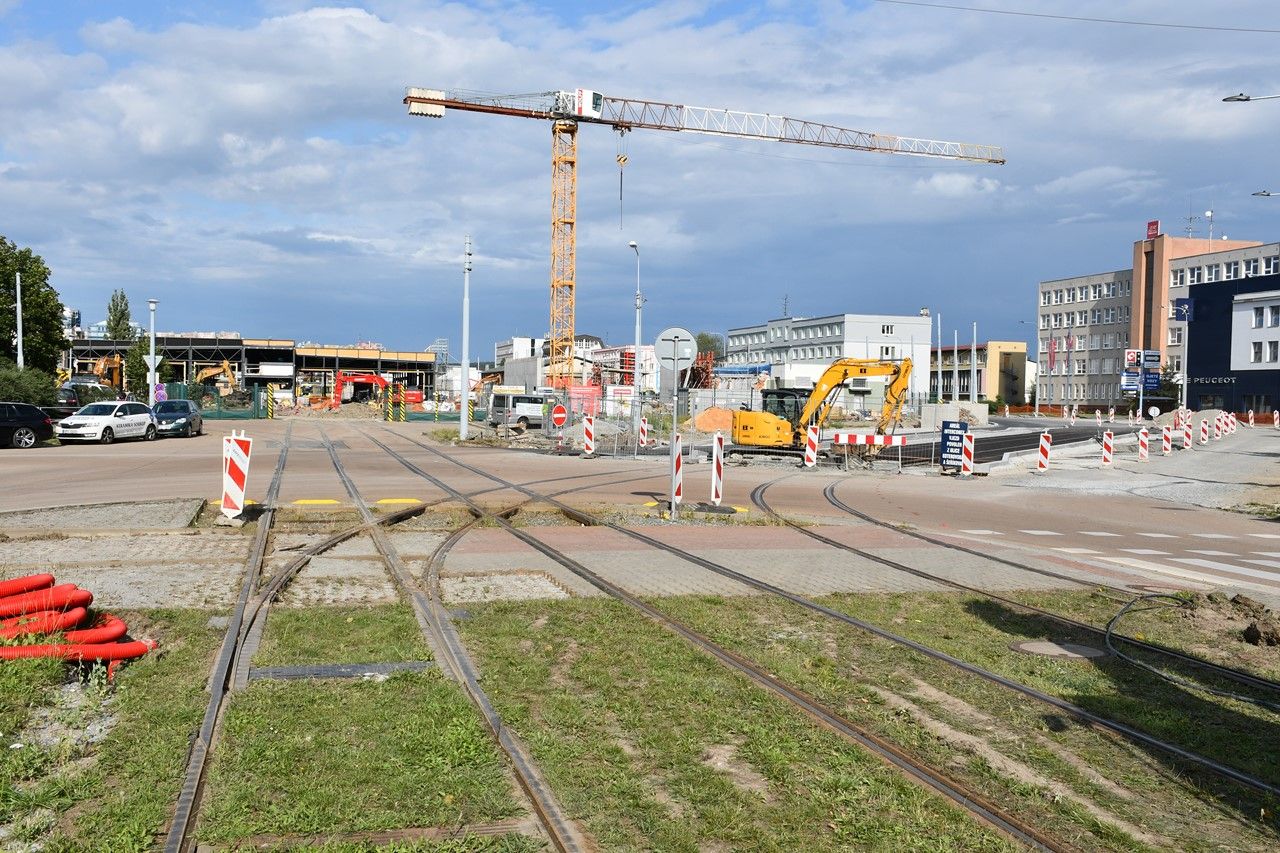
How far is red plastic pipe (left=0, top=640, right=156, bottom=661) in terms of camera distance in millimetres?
6227

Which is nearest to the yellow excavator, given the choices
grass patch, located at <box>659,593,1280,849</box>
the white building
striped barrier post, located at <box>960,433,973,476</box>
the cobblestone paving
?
striped barrier post, located at <box>960,433,973,476</box>

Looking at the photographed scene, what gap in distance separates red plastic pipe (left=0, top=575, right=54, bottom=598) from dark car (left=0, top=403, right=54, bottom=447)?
30608 mm

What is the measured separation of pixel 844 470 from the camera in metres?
31.2

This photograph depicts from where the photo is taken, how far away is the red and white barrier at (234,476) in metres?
14.3

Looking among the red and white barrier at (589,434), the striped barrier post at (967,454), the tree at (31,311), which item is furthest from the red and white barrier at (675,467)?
the tree at (31,311)

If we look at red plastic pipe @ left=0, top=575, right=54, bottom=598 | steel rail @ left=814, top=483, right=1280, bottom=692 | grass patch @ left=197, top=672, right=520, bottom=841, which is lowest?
steel rail @ left=814, top=483, right=1280, bottom=692

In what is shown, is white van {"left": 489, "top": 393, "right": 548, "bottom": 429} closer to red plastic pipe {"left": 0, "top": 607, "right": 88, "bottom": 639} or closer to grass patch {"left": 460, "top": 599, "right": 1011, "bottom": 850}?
red plastic pipe {"left": 0, "top": 607, "right": 88, "bottom": 639}

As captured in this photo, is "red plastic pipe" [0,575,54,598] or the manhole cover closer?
"red plastic pipe" [0,575,54,598]

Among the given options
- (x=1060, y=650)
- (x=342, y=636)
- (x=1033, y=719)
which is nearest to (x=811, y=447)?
(x=1060, y=650)

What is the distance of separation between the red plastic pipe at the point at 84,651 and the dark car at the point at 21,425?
103 feet

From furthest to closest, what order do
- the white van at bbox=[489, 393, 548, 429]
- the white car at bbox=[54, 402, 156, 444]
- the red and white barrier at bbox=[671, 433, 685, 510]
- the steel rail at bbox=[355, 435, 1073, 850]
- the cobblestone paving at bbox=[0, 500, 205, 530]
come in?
the white van at bbox=[489, 393, 548, 429]
the white car at bbox=[54, 402, 156, 444]
the red and white barrier at bbox=[671, 433, 685, 510]
the cobblestone paving at bbox=[0, 500, 205, 530]
the steel rail at bbox=[355, 435, 1073, 850]

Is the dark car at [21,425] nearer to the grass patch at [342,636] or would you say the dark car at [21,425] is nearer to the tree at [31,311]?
the tree at [31,311]

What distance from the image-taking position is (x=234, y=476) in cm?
1445

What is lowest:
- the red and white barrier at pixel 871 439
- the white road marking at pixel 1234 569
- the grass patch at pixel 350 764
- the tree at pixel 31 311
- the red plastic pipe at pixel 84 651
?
the white road marking at pixel 1234 569
